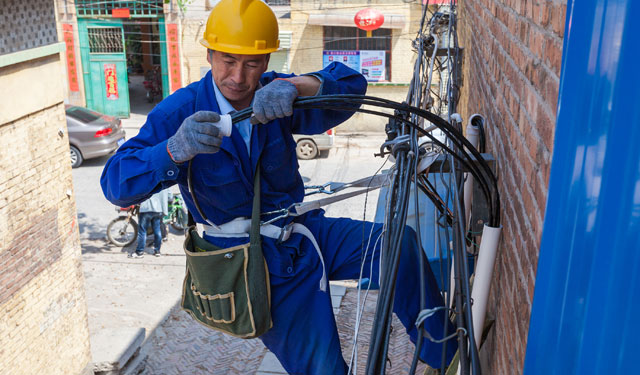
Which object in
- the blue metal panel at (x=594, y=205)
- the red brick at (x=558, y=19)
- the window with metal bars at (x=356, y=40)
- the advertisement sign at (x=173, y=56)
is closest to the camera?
the blue metal panel at (x=594, y=205)

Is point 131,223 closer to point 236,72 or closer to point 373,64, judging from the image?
point 373,64

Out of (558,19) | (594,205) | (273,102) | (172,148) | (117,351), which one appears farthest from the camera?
(117,351)

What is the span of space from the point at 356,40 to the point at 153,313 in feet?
40.7

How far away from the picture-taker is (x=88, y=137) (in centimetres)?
1803

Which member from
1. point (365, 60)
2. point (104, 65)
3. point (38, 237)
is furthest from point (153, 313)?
point (104, 65)

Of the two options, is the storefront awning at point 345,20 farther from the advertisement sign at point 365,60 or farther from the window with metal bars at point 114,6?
the window with metal bars at point 114,6

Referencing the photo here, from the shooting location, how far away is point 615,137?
1.42m

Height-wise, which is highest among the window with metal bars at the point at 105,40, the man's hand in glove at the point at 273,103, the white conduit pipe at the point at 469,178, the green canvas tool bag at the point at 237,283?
the man's hand in glove at the point at 273,103

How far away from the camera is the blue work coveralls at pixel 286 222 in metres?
3.46

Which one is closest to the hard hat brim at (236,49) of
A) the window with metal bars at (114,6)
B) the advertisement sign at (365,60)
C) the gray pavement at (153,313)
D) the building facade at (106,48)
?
the gray pavement at (153,313)

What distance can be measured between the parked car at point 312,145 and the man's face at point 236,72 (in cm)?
1495

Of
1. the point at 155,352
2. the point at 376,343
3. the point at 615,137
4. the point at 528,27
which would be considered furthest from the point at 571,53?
the point at 155,352

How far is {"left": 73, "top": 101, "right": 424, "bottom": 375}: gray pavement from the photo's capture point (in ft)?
29.7

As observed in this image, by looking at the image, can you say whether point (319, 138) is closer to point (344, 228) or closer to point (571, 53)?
point (344, 228)
